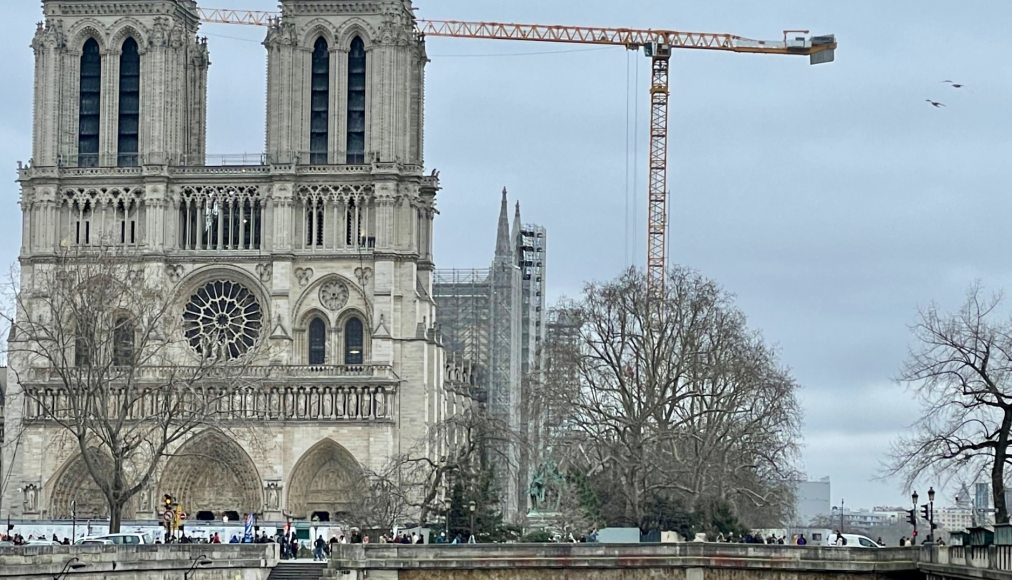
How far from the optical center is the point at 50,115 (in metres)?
113

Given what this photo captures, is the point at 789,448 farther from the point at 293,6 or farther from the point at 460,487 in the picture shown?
the point at 293,6

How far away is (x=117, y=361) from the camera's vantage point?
355 ft

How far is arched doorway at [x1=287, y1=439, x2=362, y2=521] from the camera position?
357 ft

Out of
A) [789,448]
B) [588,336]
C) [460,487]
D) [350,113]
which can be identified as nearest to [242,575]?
[460,487]

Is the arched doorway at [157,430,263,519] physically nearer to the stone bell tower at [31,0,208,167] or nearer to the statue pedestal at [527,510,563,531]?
the stone bell tower at [31,0,208,167]

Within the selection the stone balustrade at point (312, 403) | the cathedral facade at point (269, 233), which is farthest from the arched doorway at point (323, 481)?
the stone balustrade at point (312, 403)

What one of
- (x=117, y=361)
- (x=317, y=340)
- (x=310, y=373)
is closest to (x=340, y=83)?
(x=317, y=340)

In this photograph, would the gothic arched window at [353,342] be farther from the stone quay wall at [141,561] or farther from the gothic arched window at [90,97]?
the stone quay wall at [141,561]

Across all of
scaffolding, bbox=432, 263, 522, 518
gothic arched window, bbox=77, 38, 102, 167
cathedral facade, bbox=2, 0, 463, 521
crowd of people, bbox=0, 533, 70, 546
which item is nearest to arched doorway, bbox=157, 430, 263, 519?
cathedral facade, bbox=2, 0, 463, 521

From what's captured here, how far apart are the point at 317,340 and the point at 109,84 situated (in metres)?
16.3

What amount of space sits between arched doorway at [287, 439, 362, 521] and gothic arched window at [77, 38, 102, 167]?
62.9ft

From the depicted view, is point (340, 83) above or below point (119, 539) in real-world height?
above

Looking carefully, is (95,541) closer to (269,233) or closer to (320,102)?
(269,233)

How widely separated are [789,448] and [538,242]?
64.9m
